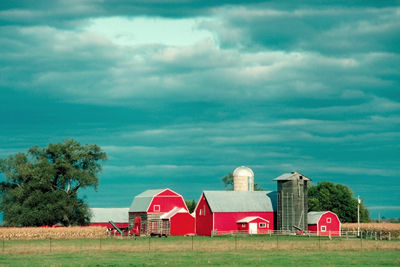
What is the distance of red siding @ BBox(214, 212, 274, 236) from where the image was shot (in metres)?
84.9

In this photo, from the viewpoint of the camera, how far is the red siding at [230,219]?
3342 inches

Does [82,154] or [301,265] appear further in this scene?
[82,154]

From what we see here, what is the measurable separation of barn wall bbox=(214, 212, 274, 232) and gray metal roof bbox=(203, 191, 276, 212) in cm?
56

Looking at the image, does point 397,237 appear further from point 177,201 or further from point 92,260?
point 92,260

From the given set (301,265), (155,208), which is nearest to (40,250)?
(301,265)

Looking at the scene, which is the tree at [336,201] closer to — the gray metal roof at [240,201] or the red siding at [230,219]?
the gray metal roof at [240,201]

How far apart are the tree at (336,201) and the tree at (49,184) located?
48124mm

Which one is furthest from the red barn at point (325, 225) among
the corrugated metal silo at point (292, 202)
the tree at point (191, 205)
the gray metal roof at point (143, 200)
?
the tree at point (191, 205)

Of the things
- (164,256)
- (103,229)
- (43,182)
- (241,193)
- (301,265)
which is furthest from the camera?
(241,193)

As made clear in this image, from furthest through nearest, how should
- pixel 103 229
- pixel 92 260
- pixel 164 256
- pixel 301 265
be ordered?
pixel 103 229
pixel 164 256
pixel 92 260
pixel 301 265

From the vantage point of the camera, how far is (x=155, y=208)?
92.2 metres

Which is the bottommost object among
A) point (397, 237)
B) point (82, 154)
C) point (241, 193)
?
point (397, 237)

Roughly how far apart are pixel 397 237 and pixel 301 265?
41.7m

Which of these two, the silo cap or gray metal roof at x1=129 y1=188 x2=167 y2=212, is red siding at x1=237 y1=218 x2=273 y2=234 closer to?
the silo cap
